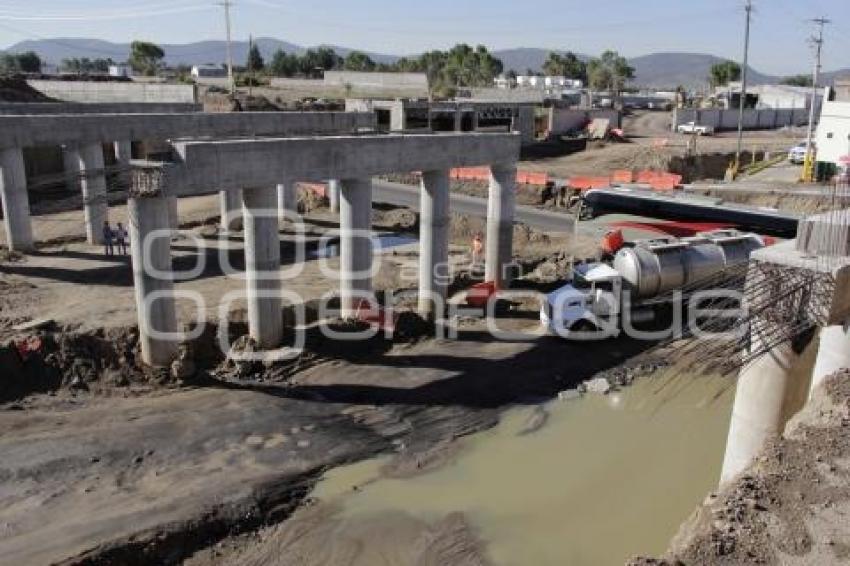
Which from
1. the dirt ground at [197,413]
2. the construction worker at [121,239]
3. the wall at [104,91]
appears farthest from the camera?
the wall at [104,91]

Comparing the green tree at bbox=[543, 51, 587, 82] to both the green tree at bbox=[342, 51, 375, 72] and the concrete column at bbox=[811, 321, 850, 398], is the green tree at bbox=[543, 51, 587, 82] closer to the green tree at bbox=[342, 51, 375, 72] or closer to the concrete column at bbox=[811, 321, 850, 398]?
the green tree at bbox=[342, 51, 375, 72]

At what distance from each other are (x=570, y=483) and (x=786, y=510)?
20.3ft

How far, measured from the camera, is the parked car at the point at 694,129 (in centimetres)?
7650

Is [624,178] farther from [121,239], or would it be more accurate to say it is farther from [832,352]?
[832,352]

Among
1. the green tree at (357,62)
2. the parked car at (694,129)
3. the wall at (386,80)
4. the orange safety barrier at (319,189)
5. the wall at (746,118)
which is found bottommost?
the orange safety barrier at (319,189)

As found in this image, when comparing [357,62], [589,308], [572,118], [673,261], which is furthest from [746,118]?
[357,62]

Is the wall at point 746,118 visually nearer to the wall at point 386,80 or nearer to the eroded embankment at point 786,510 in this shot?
the wall at point 386,80

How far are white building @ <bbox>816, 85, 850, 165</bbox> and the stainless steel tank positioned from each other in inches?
1062

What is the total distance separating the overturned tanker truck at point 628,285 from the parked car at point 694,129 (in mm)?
56210

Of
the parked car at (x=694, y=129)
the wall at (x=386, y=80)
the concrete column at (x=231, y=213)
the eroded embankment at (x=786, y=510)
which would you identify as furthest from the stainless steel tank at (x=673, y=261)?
the wall at (x=386, y=80)

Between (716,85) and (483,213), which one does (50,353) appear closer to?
(483,213)

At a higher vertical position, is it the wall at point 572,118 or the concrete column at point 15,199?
the wall at point 572,118

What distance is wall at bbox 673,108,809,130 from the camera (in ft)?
264

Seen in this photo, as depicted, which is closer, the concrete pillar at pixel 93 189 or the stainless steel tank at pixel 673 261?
the stainless steel tank at pixel 673 261
